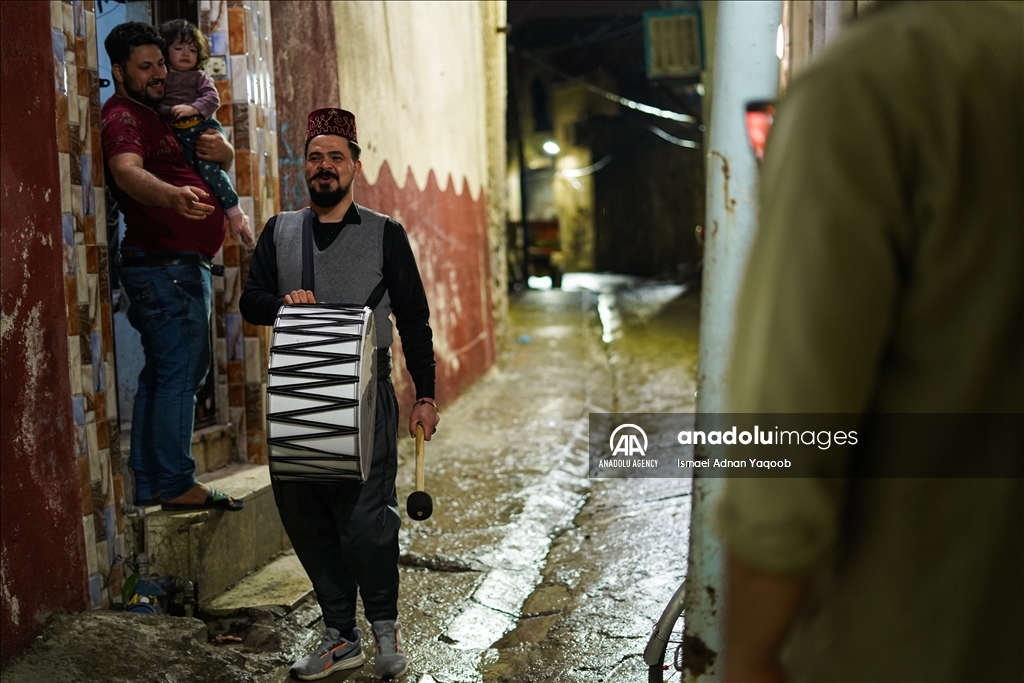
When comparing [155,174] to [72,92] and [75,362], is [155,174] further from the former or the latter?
[75,362]

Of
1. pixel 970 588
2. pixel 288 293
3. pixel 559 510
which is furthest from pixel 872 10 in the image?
pixel 559 510

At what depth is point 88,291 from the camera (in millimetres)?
3338

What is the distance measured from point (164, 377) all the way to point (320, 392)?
1.15 m

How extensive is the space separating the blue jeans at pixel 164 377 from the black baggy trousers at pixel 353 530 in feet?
2.54

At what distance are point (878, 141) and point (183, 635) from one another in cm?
299

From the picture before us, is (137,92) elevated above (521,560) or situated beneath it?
elevated above

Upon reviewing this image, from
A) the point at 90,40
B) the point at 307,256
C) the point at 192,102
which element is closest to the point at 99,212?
the point at 90,40

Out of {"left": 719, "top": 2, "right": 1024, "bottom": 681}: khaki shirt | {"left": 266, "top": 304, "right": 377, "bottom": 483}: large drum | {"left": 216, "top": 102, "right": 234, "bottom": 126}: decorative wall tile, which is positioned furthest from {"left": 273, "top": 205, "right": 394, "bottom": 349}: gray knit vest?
{"left": 719, "top": 2, "right": 1024, "bottom": 681}: khaki shirt

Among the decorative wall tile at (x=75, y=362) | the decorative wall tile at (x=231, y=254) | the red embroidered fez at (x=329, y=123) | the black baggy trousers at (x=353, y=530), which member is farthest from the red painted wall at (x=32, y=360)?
the decorative wall tile at (x=231, y=254)

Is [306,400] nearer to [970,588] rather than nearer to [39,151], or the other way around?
[39,151]

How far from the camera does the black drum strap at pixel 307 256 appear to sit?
3135 mm

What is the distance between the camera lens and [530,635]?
3.64 m

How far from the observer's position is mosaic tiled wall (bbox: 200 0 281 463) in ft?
14.9

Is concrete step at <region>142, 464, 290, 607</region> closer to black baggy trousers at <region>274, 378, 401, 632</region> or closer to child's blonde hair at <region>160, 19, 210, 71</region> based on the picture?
black baggy trousers at <region>274, 378, 401, 632</region>
